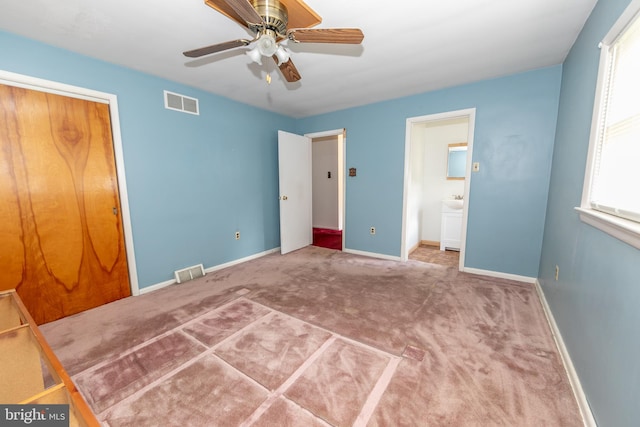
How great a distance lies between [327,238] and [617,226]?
4520mm

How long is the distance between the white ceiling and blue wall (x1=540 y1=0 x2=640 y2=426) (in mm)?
378

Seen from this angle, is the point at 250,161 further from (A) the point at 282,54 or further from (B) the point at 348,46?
(A) the point at 282,54

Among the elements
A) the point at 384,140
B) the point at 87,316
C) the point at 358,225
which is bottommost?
the point at 87,316

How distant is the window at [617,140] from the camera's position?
3.80 feet

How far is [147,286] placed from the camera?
9.30 ft

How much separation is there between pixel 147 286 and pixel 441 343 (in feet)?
9.91

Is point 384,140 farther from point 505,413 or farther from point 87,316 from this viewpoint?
point 87,316

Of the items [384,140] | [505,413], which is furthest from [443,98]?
[505,413]

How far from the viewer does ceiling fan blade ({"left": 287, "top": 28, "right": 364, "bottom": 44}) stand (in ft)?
4.86

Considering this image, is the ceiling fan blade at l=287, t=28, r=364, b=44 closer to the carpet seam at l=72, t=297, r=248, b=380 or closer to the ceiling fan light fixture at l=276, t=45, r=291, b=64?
the ceiling fan light fixture at l=276, t=45, r=291, b=64

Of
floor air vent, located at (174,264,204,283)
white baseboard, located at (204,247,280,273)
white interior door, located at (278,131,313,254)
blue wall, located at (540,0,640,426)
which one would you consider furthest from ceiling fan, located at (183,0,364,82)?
white baseboard, located at (204,247,280,273)

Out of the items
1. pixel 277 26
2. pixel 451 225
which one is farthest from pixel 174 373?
pixel 451 225

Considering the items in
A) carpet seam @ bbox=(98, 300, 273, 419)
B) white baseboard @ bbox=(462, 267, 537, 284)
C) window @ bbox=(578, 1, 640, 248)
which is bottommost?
carpet seam @ bbox=(98, 300, 273, 419)

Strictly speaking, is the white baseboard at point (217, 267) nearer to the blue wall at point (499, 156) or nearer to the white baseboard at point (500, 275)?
the blue wall at point (499, 156)
